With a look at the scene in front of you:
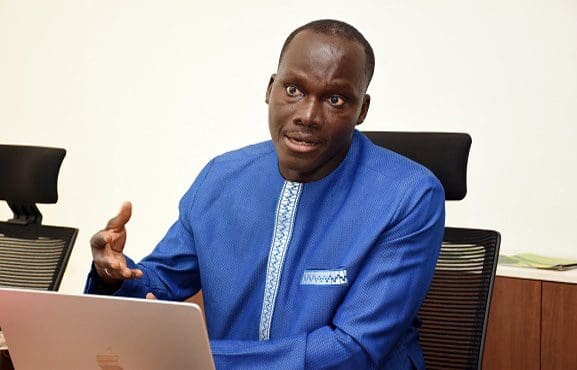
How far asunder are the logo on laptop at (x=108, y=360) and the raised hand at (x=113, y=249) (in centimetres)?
25

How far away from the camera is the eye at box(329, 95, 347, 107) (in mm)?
1961

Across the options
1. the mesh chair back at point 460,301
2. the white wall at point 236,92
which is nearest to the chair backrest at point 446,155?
the mesh chair back at point 460,301

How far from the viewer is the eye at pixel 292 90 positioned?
1.97 meters

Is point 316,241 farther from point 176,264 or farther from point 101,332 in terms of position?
point 101,332

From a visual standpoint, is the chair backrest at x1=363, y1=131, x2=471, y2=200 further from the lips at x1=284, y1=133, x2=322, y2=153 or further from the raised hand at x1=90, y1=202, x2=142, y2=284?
the raised hand at x1=90, y1=202, x2=142, y2=284

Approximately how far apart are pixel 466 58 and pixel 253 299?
6.75 ft

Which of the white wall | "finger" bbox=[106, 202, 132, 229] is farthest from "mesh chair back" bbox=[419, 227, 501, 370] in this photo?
the white wall

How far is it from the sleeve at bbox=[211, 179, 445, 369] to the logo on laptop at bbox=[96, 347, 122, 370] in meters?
0.28

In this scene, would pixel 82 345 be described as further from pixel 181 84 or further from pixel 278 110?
pixel 181 84

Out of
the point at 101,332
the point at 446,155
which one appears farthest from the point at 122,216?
the point at 446,155

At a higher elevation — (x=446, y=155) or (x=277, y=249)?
(x=446, y=155)

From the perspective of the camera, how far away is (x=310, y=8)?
4.23 metres

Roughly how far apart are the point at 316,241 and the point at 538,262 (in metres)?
1.55

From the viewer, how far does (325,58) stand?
6.38 feet
